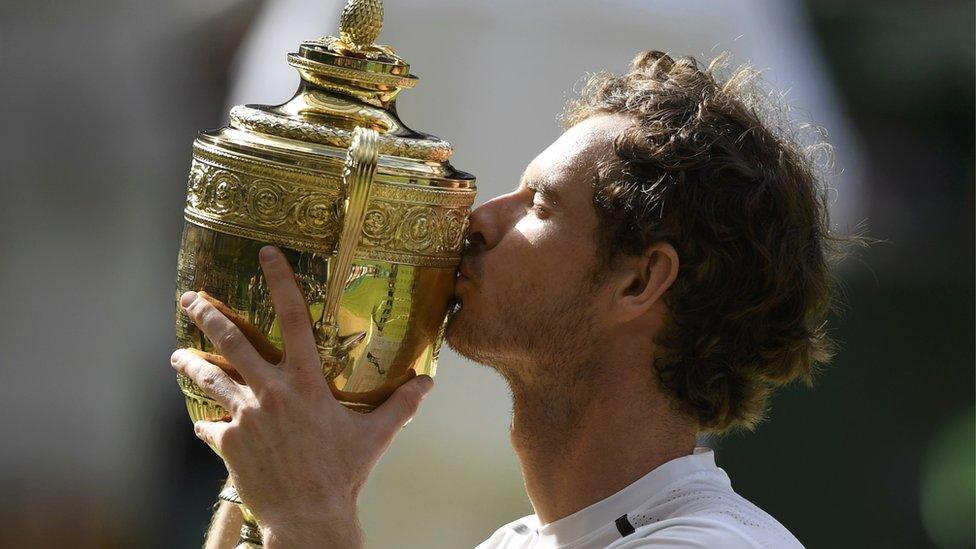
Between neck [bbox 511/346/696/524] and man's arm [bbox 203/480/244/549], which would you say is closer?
neck [bbox 511/346/696/524]

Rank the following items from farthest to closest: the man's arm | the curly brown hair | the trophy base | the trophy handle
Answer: the man's arm, the curly brown hair, the trophy base, the trophy handle

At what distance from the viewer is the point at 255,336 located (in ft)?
7.58

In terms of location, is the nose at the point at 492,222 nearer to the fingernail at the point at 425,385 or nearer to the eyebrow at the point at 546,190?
the eyebrow at the point at 546,190

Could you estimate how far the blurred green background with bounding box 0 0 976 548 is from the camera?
6230mm

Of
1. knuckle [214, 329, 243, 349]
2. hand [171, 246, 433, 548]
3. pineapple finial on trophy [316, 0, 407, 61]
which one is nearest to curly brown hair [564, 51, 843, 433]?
pineapple finial on trophy [316, 0, 407, 61]

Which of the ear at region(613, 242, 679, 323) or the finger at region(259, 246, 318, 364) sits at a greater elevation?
the ear at region(613, 242, 679, 323)

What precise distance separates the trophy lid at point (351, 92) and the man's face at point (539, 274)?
0.30 meters

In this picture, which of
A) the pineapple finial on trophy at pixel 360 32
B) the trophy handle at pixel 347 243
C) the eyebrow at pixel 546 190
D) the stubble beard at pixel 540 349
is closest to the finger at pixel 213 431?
the trophy handle at pixel 347 243

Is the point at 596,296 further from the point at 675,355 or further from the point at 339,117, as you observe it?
the point at 339,117

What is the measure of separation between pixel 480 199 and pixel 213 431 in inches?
156

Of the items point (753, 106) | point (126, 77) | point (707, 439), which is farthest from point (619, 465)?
point (126, 77)

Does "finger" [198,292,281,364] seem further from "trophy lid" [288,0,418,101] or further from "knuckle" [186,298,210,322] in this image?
"trophy lid" [288,0,418,101]

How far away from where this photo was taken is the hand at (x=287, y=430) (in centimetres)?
225

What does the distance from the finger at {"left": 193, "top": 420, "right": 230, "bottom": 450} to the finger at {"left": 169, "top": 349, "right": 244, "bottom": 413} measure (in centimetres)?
4
